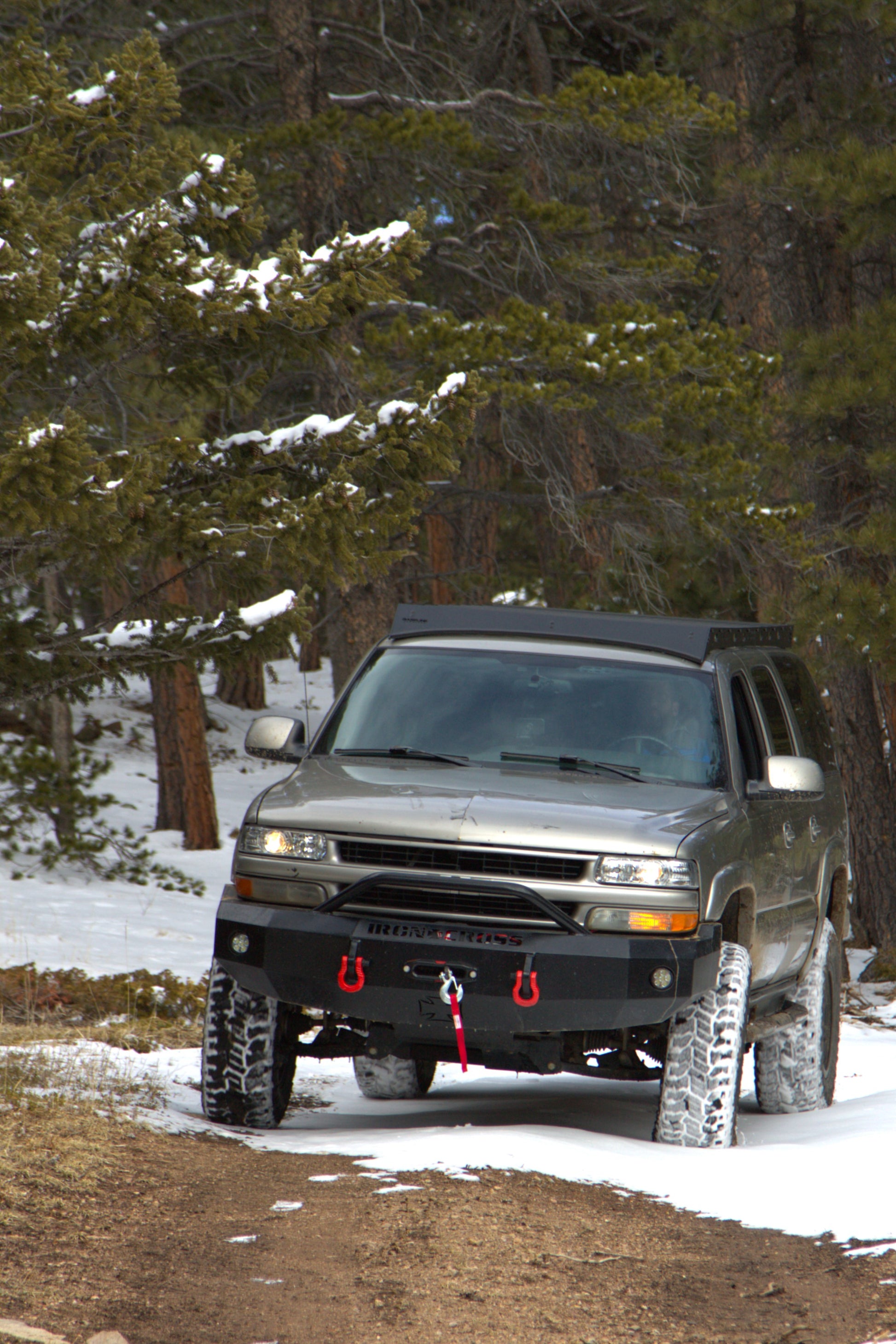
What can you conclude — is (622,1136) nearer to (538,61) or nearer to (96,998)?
(96,998)

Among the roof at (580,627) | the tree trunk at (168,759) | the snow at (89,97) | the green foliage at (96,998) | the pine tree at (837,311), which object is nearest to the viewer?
the roof at (580,627)

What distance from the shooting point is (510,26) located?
1770 cm

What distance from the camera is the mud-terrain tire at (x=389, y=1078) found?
728 cm

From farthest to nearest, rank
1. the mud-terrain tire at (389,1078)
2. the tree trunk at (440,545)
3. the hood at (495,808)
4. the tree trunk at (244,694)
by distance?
the tree trunk at (244,694), the tree trunk at (440,545), the mud-terrain tire at (389,1078), the hood at (495,808)

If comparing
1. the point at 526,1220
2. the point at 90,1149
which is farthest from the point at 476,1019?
the point at 90,1149

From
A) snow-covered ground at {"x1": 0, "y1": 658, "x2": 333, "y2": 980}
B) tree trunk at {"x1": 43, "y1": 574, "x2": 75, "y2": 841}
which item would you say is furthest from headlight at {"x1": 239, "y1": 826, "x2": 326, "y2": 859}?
tree trunk at {"x1": 43, "y1": 574, "x2": 75, "y2": 841}

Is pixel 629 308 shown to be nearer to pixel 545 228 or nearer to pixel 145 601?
pixel 545 228

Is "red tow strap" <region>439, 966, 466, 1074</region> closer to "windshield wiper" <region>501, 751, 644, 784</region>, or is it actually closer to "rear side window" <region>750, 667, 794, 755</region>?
"windshield wiper" <region>501, 751, 644, 784</region>

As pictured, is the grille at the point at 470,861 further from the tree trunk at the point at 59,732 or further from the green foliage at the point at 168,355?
the tree trunk at the point at 59,732

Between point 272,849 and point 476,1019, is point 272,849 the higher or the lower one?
the higher one

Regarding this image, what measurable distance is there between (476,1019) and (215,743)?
90.0ft

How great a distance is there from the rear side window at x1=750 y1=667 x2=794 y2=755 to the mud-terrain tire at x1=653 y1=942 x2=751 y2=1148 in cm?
169

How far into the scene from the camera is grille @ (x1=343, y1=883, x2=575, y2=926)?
17.6 feet

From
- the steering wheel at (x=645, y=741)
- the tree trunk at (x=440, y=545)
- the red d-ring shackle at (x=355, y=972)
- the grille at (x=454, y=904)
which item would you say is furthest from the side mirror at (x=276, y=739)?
the tree trunk at (x=440, y=545)
